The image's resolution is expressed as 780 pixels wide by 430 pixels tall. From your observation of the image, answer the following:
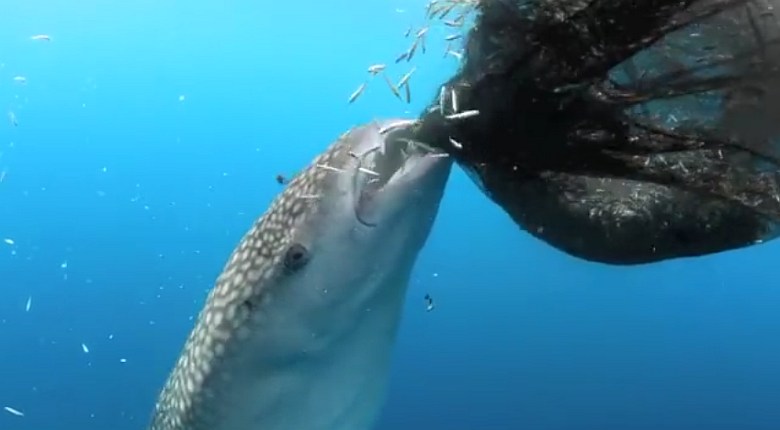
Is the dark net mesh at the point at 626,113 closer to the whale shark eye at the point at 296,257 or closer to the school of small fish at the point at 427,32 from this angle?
the school of small fish at the point at 427,32

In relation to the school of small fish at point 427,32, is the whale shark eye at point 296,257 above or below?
below

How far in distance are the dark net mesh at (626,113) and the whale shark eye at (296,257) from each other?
437mm

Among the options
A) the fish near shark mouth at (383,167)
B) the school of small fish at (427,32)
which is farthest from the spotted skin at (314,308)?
the school of small fish at (427,32)

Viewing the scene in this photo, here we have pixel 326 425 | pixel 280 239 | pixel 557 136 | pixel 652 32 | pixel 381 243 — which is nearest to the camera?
pixel 652 32

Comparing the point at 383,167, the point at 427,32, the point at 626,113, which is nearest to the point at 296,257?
the point at 383,167

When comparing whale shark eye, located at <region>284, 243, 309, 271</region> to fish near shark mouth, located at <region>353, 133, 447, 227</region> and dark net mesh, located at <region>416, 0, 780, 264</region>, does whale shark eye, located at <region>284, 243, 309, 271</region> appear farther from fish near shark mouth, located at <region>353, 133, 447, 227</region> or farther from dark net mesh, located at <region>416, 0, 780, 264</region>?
dark net mesh, located at <region>416, 0, 780, 264</region>

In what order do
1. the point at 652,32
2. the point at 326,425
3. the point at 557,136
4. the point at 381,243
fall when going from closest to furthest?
the point at 652,32, the point at 557,136, the point at 381,243, the point at 326,425

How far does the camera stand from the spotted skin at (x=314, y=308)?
235 cm

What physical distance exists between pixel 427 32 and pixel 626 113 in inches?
19.2

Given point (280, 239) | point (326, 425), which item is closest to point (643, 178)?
point (280, 239)

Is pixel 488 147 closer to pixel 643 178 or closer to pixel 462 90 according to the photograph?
pixel 462 90

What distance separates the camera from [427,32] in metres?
2.28

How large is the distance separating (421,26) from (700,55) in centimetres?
63

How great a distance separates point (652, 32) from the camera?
198 centimetres
